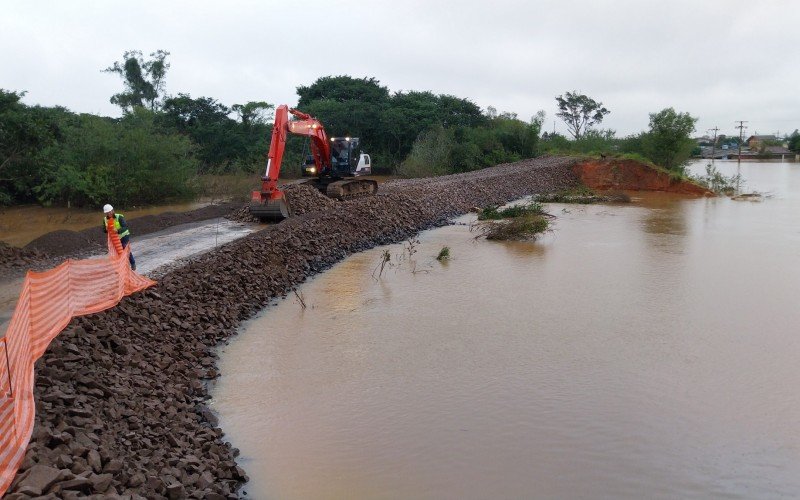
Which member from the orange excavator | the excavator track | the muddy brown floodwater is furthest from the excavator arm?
the muddy brown floodwater

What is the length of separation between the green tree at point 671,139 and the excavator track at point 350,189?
24.6 meters

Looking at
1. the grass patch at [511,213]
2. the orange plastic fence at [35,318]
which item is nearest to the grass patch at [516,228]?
the grass patch at [511,213]

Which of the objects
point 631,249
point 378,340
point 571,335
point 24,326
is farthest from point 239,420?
point 631,249

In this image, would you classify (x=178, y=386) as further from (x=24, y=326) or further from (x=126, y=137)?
(x=126, y=137)

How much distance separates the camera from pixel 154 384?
704cm

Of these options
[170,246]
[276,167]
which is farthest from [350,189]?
[170,246]

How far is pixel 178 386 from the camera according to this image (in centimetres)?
735

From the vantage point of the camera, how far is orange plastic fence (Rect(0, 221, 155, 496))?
4.43 m

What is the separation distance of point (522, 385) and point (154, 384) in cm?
461

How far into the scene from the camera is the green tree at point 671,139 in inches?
1547

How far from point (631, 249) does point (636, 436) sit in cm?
1218

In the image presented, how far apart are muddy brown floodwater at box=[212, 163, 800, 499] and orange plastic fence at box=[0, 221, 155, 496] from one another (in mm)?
1978

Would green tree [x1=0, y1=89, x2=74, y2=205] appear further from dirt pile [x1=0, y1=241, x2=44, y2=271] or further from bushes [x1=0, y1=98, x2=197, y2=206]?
dirt pile [x1=0, y1=241, x2=44, y2=271]

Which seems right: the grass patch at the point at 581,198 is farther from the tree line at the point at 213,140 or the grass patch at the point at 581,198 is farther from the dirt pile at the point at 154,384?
the dirt pile at the point at 154,384
